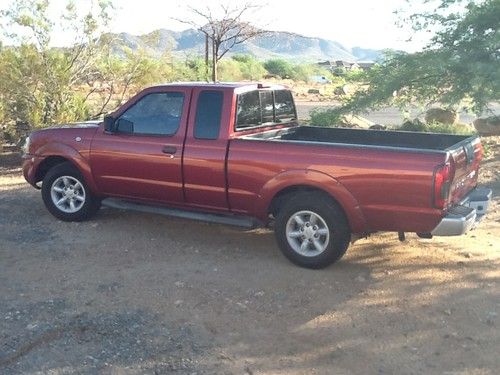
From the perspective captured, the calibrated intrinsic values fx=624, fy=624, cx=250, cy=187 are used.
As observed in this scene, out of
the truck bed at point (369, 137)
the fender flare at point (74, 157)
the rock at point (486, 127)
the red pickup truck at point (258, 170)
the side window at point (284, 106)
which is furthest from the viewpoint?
the rock at point (486, 127)

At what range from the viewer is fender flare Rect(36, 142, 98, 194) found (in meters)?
7.29

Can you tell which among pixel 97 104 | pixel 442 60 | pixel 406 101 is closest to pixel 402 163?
pixel 442 60

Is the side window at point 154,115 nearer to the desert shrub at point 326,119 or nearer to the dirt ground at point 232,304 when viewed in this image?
the dirt ground at point 232,304

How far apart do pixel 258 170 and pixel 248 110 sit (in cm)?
99

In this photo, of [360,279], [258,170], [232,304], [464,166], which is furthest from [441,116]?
[232,304]

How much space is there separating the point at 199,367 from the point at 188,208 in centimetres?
287

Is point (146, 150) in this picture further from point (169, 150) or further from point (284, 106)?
point (284, 106)

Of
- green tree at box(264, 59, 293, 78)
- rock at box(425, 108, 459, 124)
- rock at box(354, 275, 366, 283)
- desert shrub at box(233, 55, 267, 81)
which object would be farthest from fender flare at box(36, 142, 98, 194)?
green tree at box(264, 59, 293, 78)

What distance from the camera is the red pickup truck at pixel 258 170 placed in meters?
5.47

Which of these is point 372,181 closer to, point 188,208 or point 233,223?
point 233,223

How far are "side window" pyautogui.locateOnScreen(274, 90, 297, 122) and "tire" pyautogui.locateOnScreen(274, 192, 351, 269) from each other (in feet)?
5.60

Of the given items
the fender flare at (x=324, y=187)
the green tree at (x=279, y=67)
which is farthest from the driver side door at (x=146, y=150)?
the green tree at (x=279, y=67)

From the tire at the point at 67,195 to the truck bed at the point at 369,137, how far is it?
88.2 inches

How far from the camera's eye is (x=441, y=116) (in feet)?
53.8
